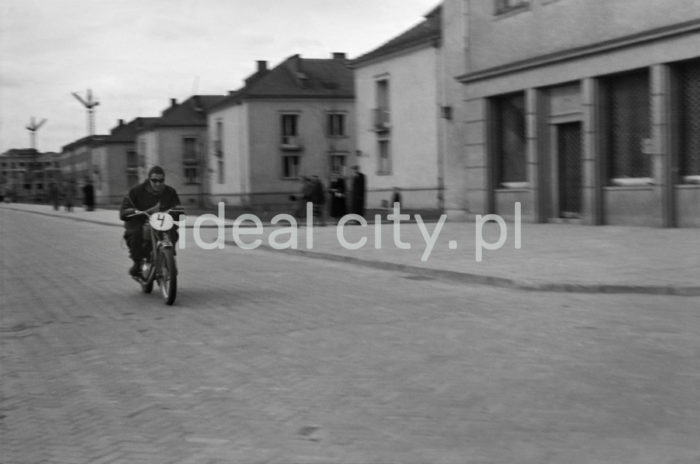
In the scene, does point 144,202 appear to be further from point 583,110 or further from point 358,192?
point 358,192

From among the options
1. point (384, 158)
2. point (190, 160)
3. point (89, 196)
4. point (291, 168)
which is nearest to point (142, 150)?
point (190, 160)

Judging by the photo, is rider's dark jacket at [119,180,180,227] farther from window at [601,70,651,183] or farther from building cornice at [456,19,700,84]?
window at [601,70,651,183]

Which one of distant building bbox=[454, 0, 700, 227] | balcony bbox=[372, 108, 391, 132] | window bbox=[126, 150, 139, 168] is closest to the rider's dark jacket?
distant building bbox=[454, 0, 700, 227]

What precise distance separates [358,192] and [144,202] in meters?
16.8

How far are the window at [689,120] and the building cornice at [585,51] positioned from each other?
0.76 m

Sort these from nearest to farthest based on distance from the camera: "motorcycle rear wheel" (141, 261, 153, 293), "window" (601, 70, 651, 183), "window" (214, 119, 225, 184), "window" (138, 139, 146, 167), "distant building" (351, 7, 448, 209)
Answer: "motorcycle rear wheel" (141, 261, 153, 293) → "window" (601, 70, 651, 183) → "distant building" (351, 7, 448, 209) → "window" (214, 119, 225, 184) → "window" (138, 139, 146, 167)

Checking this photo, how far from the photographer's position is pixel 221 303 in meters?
10.2

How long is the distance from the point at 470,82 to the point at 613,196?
6.33 m

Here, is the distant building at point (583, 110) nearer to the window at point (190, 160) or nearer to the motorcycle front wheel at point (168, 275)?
the motorcycle front wheel at point (168, 275)

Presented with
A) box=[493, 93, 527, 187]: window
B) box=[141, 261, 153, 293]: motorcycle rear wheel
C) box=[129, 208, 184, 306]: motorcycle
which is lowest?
box=[141, 261, 153, 293]: motorcycle rear wheel

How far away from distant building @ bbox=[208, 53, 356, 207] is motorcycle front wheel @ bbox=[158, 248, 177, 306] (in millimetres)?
48858

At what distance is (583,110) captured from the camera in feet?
68.0

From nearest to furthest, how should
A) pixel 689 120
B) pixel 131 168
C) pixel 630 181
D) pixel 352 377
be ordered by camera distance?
pixel 352 377 < pixel 689 120 < pixel 630 181 < pixel 131 168

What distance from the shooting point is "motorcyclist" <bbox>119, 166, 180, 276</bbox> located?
1062 centimetres
